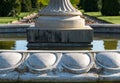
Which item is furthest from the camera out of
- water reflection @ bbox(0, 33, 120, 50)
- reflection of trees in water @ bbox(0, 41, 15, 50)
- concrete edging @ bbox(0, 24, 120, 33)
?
concrete edging @ bbox(0, 24, 120, 33)

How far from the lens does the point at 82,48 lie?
7.93 metres

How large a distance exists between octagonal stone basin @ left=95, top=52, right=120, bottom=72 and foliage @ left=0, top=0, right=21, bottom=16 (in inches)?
954

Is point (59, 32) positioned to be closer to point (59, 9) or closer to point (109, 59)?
point (59, 9)

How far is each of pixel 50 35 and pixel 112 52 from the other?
308 centimetres

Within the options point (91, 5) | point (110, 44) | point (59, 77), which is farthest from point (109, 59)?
point (91, 5)

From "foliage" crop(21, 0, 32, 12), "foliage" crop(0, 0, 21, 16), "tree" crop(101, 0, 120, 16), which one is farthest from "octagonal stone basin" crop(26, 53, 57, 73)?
"foliage" crop(21, 0, 32, 12)

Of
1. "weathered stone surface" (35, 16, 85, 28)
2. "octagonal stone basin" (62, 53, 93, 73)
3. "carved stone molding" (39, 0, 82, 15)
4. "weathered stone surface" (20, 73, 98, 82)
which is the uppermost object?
"carved stone molding" (39, 0, 82, 15)

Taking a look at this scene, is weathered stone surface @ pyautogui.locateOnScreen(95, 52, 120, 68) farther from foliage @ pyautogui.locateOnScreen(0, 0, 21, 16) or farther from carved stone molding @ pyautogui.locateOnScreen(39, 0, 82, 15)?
foliage @ pyautogui.locateOnScreen(0, 0, 21, 16)

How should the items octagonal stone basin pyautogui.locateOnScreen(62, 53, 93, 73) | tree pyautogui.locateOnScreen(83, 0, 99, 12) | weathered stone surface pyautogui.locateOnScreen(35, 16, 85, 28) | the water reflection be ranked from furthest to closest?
1. tree pyautogui.locateOnScreen(83, 0, 99, 12)
2. the water reflection
3. weathered stone surface pyautogui.locateOnScreen(35, 16, 85, 28)
4. octagonal stone basin pyautogui.locateOnScreen(62, 53, 93, 73)

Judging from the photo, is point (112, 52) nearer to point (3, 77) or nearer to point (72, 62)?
point (72, 62)

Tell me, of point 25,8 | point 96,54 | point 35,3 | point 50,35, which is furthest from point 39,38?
point 35,3

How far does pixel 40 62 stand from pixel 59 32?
3.18 meters

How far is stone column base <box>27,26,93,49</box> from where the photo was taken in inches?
316

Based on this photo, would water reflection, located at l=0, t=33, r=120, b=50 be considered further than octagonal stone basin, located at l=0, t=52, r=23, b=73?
Yes
